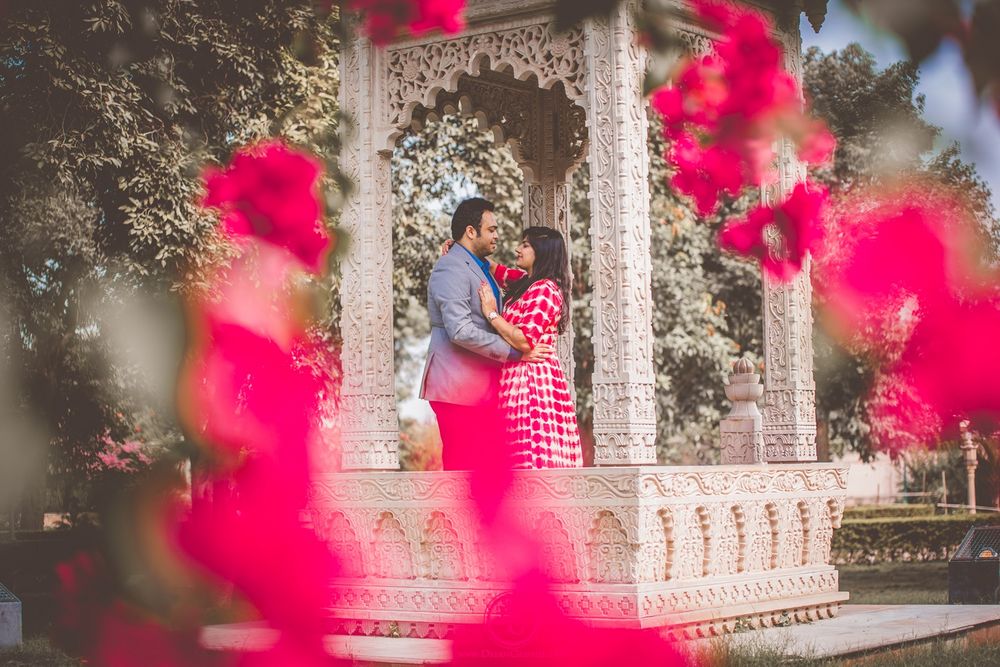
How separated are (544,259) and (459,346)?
29.8 inches

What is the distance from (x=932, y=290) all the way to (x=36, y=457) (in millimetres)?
16246

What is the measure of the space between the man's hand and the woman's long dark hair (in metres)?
0.36

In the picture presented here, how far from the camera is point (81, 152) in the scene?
47.4 ft

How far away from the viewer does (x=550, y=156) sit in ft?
38.4

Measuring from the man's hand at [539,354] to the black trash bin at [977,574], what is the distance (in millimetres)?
5480

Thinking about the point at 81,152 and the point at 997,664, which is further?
the point at 81,152

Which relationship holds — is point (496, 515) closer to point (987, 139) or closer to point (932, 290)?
point (932, 290)

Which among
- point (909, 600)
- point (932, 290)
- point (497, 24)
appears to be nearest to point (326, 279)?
point (909, 600)

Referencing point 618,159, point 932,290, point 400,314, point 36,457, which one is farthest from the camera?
point 400,314

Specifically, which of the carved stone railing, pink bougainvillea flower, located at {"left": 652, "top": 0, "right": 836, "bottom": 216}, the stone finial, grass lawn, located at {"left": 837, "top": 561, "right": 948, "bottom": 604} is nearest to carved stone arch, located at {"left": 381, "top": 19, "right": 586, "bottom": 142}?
the carved stone railing

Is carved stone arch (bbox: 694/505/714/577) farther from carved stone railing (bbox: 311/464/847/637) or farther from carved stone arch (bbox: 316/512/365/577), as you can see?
carved stone arch (bbox: 316/512/365/577)

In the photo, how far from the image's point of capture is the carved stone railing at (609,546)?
8719 mm

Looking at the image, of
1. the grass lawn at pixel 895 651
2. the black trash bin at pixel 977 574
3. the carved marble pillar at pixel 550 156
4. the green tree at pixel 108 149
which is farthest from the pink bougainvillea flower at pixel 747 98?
the green tree at pixel 108 149

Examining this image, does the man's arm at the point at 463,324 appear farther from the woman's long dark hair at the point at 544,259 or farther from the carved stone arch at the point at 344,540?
the carved stone arch at the point at 344,540
